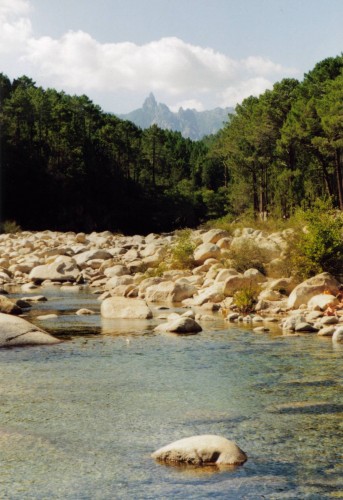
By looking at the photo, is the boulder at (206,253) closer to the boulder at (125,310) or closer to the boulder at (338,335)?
the boulder at (125,310)

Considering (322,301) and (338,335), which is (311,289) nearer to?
(322,301)

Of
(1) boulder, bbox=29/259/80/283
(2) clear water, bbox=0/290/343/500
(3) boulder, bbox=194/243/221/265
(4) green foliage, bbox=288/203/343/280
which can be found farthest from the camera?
(1) boulder, bbox=29/259/80/283

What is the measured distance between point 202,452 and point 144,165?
7538 cm

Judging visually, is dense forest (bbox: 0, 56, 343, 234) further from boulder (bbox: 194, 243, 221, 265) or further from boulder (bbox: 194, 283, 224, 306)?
boulder (bbox: 194, 283, 224, 306)

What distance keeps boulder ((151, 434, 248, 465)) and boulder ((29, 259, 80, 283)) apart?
18.2 meters

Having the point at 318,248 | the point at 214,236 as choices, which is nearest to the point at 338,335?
the point at 318,248

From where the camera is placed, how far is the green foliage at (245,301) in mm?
14797

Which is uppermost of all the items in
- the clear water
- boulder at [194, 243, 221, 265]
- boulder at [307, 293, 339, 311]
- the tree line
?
the tree line

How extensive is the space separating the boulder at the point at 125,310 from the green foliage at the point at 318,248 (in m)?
4.67

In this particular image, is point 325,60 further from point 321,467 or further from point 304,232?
point 321,467

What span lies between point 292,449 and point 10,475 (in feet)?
7.65

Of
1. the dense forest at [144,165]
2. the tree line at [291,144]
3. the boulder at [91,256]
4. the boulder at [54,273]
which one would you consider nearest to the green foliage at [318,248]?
the boulder at [54,273]

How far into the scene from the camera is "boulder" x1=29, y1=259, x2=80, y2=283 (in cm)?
2325

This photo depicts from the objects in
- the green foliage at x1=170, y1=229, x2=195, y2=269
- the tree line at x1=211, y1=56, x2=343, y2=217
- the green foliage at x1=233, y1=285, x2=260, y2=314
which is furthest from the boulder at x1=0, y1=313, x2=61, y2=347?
the tree line at x1=211, y1=56, x2=343, y2=217
